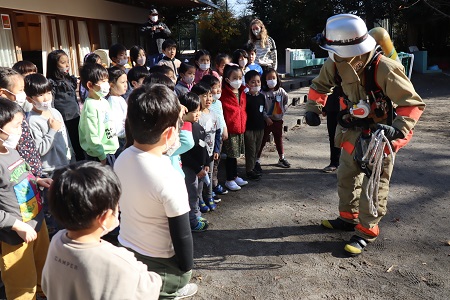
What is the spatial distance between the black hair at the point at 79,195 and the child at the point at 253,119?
12.2ft

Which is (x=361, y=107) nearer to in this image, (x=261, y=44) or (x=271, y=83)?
(x=271, y=83)

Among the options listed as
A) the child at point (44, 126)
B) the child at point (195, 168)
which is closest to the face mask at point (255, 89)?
the child at point (195, 168)

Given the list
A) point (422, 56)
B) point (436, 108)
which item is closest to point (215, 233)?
point (436, 108)

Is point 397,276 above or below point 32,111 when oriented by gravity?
below

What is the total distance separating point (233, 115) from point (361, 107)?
1784mm

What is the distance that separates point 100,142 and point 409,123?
2507mm

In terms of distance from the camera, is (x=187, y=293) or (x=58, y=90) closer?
(x=187, y=293)

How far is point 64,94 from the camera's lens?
4.29 meters

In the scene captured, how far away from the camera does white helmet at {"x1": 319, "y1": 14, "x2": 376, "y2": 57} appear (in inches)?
124

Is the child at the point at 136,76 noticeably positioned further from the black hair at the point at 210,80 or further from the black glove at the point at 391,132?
the black glove at the point at 391,132

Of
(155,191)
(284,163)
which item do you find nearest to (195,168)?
(155,191)

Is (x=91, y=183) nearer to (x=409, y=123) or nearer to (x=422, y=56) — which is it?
(x=409, y=123)

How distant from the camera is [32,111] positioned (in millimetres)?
3139

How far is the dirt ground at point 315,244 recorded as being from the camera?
2924 millimetres
